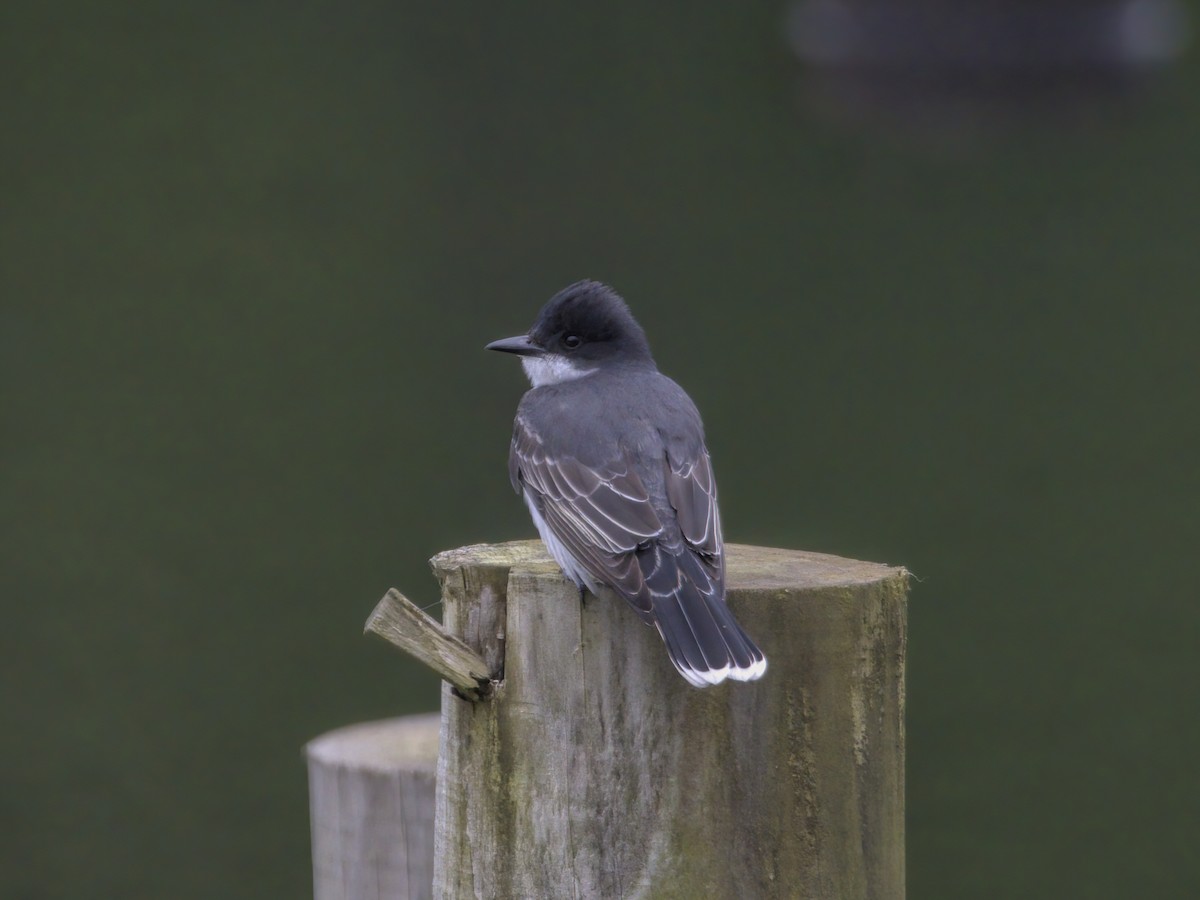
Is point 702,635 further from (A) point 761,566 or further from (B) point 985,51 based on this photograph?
(B) point 985,51

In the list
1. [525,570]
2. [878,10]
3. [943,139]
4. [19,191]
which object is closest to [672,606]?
[525,570]

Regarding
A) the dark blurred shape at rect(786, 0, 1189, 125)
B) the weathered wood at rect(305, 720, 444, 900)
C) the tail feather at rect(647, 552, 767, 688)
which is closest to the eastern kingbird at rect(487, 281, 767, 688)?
the tail feather at rect(647, 552, 767, 688)

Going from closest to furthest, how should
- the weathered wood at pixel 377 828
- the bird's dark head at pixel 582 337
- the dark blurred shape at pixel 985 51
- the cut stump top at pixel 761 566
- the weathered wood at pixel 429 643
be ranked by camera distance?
the weathered wood at pixel 429 643 → the cut stump top at pixel 761 566 → the weathered wood at pixel 377 828 → the bird's dark head at pixel 582 337 → the dark blurred shape at pixel 985 51

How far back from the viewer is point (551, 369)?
4363 mm

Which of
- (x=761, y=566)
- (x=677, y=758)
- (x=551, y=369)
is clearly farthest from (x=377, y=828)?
(x=551, y=369)

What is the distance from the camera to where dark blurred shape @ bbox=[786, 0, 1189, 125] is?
17.5ft

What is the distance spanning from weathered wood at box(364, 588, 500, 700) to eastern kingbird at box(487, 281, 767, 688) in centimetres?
24

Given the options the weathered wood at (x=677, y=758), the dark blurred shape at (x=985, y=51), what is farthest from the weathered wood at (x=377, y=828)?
the dark blurred shape at (x=985, y=51)

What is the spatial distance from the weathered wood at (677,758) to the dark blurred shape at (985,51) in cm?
287

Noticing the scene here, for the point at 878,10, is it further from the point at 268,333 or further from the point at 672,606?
the point at 672,606

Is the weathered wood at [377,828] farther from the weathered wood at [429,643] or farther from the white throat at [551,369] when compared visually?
the white throat at [551,369]

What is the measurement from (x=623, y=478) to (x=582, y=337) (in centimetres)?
84

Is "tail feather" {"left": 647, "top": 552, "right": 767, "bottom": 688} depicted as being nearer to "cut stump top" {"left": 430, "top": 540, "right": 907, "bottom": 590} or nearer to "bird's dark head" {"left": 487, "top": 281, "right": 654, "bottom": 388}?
"cut stump top" {"left": 430, "top": 540, "right": 907, "bottom": 590}

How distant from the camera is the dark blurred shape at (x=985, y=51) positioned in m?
5.35
